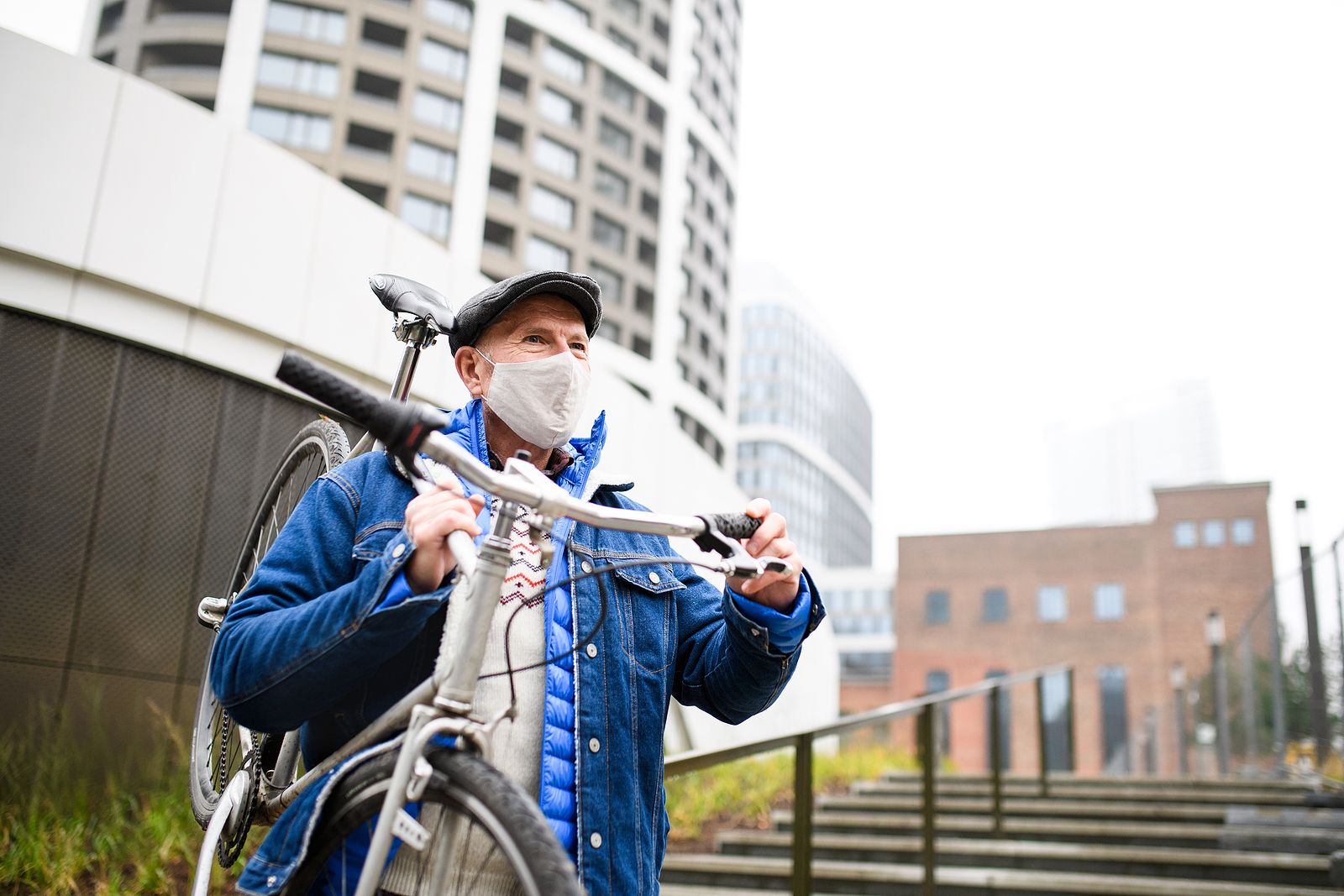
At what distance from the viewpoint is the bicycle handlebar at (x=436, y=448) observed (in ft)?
4.63

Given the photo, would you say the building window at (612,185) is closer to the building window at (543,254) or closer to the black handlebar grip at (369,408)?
the building window at (543,254)

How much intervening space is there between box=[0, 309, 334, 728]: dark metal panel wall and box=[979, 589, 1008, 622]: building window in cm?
3861

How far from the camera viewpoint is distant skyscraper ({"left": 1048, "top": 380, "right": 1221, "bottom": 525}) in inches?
5758

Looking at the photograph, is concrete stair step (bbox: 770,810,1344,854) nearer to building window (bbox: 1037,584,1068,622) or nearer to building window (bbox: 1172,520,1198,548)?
building window (bbox: 1037,584,1068,622)

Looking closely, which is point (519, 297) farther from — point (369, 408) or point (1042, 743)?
point (1042, 743)

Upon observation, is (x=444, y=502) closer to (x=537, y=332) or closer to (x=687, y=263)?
(x=537, y=332)

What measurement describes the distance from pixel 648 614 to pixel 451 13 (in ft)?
123

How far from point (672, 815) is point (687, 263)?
37.1 m

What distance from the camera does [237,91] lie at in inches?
1283

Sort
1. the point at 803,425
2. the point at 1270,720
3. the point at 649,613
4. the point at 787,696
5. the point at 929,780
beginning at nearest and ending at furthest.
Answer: the point at 649,613, the point at 929,780, the point at 1270,720, the point at 787,696, the point at 803,425

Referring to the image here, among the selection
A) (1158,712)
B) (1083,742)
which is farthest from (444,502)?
(1083,742)

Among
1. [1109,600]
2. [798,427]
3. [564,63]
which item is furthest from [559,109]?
[798,427]

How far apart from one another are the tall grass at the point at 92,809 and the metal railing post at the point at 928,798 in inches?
136

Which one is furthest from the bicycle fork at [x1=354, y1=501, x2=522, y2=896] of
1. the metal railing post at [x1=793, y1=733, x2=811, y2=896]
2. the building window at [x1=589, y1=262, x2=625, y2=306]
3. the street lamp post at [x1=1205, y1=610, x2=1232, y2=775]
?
the building window at [x1=589, y1=262, x2=625, y2=306]
